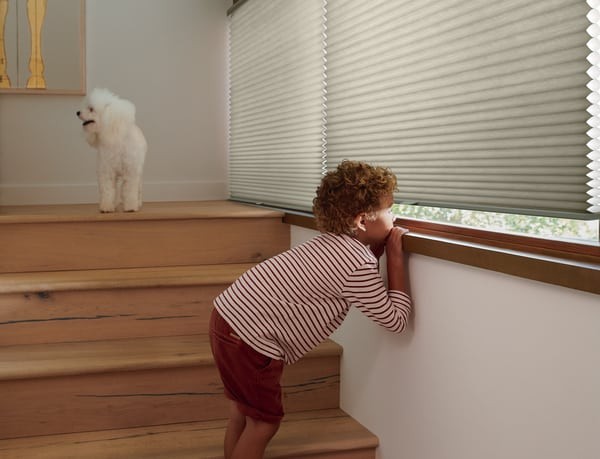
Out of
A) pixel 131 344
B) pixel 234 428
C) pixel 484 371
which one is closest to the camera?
pixel 484 371

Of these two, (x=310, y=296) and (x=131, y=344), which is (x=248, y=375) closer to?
(x=310, y=296)

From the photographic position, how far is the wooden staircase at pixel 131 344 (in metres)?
1.96

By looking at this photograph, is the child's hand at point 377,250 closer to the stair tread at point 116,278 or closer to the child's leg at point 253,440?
the child's leg at point 253,440

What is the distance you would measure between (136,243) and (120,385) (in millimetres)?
690

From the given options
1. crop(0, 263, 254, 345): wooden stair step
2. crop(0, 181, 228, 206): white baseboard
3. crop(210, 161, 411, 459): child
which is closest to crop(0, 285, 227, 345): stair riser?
crop(0, 263, 254, 345): wooden stair step

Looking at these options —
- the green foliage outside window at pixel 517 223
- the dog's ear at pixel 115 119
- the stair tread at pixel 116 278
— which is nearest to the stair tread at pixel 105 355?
the stair tread at pixel 116 278

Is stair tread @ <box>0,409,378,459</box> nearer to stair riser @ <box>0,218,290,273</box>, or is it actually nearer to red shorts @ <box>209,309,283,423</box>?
red shorts @ <box>209,309,283,423</box>

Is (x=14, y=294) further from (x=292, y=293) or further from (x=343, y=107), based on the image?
(x=343, y=107)

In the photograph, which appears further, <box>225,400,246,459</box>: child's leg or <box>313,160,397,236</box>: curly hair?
<box>225,400,246,459</box>: child's leg

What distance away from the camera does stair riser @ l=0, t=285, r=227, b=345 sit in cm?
220

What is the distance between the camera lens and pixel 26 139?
11.9 ft

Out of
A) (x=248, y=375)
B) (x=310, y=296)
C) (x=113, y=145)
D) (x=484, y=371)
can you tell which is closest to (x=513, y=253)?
(x=484, y=371)

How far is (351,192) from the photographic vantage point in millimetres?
1650

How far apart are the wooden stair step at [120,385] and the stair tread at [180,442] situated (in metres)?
0.04
